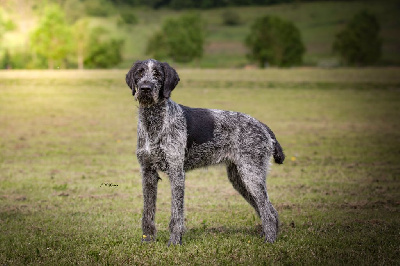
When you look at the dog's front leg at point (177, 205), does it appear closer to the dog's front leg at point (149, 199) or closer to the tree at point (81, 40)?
the dog's front leg at point (149, 199)

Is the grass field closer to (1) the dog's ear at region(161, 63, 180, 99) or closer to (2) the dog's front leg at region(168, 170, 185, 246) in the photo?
(2) the dog's front leg at region(168, 170, 185, 246)

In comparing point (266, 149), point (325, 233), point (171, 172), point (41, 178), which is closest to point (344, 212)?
point (325, 233)

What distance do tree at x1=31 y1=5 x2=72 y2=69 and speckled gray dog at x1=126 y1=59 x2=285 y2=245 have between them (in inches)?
3208

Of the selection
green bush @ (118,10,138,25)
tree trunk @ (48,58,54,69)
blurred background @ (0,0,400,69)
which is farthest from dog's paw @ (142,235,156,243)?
green bush @ (118,10,138,25)

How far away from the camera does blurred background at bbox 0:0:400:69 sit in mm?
91812

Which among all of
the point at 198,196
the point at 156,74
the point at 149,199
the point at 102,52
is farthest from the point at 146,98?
the point at 102,52

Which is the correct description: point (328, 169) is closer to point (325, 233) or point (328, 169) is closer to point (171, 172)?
point (325, 233)

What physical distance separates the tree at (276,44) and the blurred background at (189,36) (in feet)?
0.66

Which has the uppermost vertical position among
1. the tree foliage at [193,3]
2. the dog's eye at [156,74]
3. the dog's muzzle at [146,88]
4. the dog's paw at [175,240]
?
the tree foliage at [193,3]

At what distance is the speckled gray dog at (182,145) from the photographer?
8.64m

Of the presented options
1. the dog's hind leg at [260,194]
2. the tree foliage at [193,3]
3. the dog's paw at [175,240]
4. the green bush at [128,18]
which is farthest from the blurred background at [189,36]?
the dog's paw at [175,240]

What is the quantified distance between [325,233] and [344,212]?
2.48 metres

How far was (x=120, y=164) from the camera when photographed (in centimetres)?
1912

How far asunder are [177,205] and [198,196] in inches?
212
